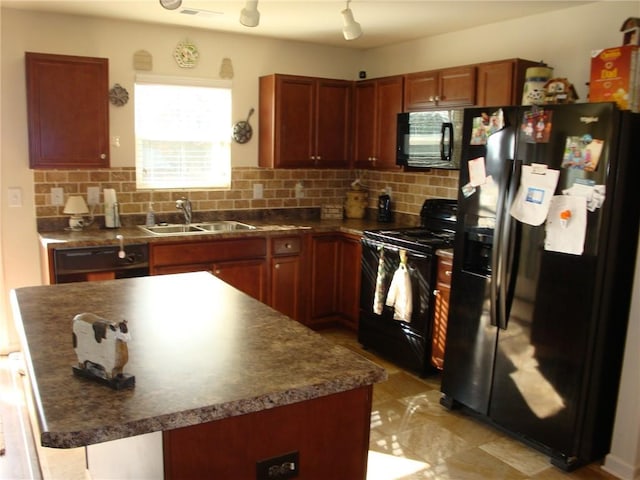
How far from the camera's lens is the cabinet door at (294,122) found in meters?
4.72

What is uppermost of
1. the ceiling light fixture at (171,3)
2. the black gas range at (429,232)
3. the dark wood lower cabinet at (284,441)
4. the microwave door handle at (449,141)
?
the ceiling light fixture at (171,3)

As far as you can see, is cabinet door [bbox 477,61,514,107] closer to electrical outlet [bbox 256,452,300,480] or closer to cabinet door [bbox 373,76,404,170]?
cabinet door [bbox 373,76,404,170]

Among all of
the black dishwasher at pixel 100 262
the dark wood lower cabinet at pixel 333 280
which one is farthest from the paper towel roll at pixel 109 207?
the dark wood lower cabinet at pixel 333 280

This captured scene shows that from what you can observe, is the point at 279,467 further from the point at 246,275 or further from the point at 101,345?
the point at 246,275

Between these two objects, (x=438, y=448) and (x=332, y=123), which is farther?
(x=332, y=123)

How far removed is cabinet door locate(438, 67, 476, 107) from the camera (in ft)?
12.8

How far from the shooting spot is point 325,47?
5195 millimetres

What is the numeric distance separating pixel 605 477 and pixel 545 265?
110 centimetres

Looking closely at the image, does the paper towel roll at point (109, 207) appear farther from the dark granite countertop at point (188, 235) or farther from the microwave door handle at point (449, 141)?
the microwave door handle at point (449, 141)

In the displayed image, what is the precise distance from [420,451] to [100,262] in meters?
2.33

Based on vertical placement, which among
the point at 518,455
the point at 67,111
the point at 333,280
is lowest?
the point at 518,455

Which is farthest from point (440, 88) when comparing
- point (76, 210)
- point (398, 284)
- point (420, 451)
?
point (76, 210)

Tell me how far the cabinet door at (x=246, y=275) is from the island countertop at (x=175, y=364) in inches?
74.0

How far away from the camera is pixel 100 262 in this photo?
12.4 ft
